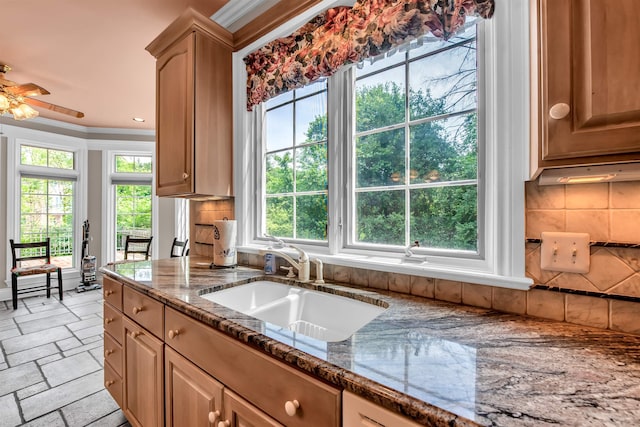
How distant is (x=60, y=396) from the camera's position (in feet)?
6.25

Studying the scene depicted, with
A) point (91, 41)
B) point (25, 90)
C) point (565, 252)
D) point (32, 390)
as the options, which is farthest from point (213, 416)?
point (25, 90)

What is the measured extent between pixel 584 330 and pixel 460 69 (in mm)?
1004

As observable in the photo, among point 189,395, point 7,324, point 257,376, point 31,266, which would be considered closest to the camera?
point 257,376

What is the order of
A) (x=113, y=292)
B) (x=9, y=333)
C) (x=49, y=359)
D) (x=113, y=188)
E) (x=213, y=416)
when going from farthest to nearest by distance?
(x=113, y=188) → (x=9, y=333) → (x=49, y=359) → (x=113, y=292) → (x=213, y=416)

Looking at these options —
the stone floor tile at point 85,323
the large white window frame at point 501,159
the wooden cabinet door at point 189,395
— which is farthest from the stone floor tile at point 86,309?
the large white window frame at point 501,159

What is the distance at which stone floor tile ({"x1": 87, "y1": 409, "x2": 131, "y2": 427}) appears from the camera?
1.67m

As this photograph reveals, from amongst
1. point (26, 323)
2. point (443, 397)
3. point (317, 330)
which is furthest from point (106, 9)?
point (26, 323)

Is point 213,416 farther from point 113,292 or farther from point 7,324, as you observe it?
point 7,324

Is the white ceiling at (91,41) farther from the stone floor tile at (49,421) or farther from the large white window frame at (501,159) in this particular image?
the stone floor tile at (49,421)

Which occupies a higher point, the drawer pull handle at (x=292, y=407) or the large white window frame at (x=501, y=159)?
the large white window frame at (x=501, y=159)

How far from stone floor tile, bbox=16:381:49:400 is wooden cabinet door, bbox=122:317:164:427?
987mm

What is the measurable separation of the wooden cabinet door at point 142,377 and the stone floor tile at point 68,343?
1.62 metres

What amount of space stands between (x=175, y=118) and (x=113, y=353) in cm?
142

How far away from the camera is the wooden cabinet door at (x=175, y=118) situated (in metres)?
1.77
